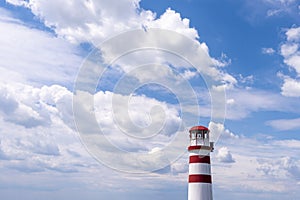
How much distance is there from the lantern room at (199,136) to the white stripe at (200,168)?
382cm

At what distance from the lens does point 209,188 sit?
56.0m

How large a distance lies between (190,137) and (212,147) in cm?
395

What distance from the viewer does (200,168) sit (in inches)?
2207

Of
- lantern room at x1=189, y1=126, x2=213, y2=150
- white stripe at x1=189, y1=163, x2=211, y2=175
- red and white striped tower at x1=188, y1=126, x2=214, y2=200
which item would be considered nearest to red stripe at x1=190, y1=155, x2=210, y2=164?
red and white striped tower at x1=188, y1=126, x2=214, y2=200

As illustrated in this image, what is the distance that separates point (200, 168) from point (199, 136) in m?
5.70

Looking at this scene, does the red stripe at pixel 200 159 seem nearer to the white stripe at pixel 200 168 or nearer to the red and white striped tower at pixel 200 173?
the red and white striped tower at pixel 200 173

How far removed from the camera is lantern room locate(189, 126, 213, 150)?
59.2 metres

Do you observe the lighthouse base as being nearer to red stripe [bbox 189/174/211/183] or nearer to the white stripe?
red stripe [bbox 189/174/211/183]

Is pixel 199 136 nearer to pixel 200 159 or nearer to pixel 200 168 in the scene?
pixel 200 159

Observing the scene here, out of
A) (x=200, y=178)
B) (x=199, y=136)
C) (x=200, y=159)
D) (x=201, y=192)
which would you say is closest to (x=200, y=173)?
(x=200, y=178)

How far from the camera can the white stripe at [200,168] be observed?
56000mm

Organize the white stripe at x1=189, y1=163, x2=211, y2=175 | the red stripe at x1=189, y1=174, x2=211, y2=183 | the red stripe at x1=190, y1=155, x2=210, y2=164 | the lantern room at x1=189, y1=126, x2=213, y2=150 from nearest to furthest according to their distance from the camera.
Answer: the red stripe at x1=189, y1=174, x2=211, y2=183
the white stripe at x1=189, y1=163, x2=211, y2=175
the red stripe at x1=190, y1=155, x2=210, y2=164
the lantern room at x1=189, y1=126, x2=213, y2=150

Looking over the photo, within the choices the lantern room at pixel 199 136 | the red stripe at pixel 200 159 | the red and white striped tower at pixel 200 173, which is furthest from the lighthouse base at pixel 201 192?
the lantern room at pixel 199 136

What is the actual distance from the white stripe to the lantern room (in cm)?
382
